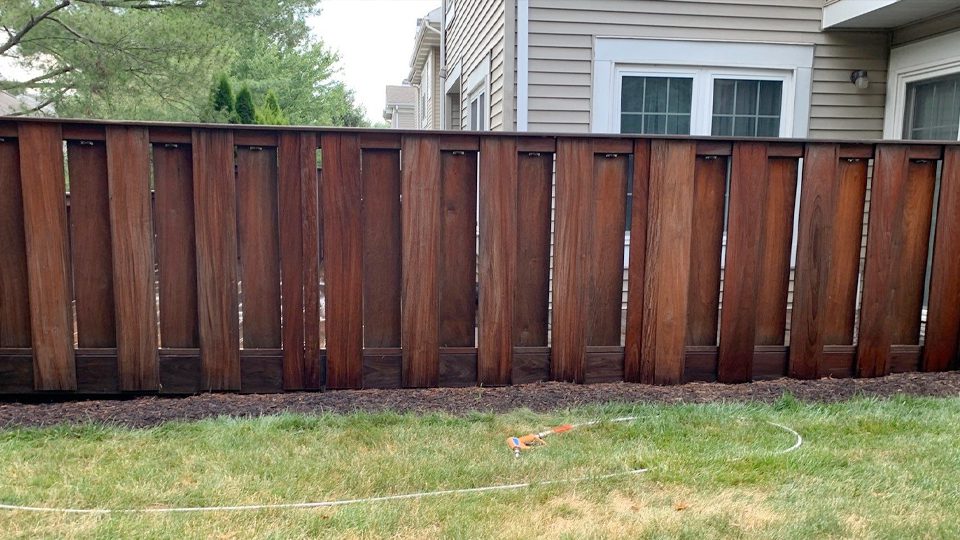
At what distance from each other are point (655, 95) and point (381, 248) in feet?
14.0

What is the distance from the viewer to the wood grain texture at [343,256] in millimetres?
3555

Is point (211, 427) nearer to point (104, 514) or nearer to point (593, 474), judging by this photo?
point (104, 514)

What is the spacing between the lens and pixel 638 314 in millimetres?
3828

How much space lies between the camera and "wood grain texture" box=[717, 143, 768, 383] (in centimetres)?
379

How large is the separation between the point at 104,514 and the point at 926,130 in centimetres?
736

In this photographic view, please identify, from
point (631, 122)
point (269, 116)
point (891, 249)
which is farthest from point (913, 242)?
point (269, 116)

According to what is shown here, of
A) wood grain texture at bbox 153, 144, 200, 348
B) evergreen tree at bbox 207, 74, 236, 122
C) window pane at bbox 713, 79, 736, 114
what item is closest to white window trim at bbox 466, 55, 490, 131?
window pane at bbox 713, 79, 736, 114

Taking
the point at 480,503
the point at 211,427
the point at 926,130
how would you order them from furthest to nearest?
1. the point at 926,130
2. the point at 211,427
3. the point at 480,503

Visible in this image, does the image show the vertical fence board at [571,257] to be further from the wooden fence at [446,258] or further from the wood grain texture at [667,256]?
the wood grain texture at [667,256]

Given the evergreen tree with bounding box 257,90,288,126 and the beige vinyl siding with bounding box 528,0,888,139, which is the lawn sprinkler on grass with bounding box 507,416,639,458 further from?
the evergreen tree with bounding box 257,90,288,126

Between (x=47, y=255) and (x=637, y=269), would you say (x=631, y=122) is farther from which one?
(x=47, y=255)

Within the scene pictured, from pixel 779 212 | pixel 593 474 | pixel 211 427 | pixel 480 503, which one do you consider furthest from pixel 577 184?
pixel 211 427

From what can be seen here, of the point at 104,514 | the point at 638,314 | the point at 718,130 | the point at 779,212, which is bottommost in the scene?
the point at 104,514

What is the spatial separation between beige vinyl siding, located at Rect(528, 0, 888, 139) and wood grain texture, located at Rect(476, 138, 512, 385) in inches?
128
